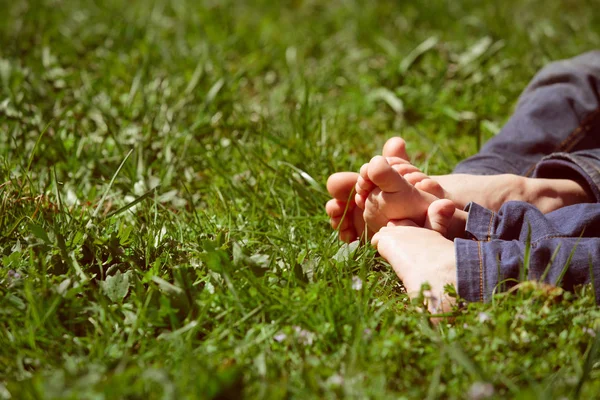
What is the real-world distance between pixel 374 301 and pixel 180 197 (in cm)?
95

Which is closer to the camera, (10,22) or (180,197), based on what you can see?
(180,197)

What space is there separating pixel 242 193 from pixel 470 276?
2.98 ft

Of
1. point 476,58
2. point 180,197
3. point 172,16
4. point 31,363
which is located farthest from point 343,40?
point 31,363

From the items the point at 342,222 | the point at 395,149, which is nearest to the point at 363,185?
the point at 342,222

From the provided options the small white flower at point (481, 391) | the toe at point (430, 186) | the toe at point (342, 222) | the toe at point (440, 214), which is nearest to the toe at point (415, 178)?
the toe at point (430, 186)

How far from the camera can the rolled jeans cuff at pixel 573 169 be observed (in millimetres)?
1939

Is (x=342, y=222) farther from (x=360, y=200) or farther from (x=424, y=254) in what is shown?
(x=424, y=254)

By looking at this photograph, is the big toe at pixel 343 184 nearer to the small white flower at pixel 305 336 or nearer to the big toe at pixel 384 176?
the big toe at pixel 384 176

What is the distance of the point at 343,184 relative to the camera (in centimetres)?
180

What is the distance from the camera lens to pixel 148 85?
2.92 metres

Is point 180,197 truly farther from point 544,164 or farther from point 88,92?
point 544,164

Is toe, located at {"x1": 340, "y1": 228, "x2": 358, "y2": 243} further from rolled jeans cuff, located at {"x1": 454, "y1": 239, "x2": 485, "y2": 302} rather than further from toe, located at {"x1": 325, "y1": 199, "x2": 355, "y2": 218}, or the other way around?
rolled jeans cuff, located at {"x1": 454, "y1": 239, "x2": 485, "y2": 302}

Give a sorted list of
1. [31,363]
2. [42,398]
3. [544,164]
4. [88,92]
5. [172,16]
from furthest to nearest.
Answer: [172,16]
[88,92]
[544,164]
[31,363]
[42,398]

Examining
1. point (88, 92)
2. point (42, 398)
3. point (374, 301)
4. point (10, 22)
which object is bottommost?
point (374, 301)
